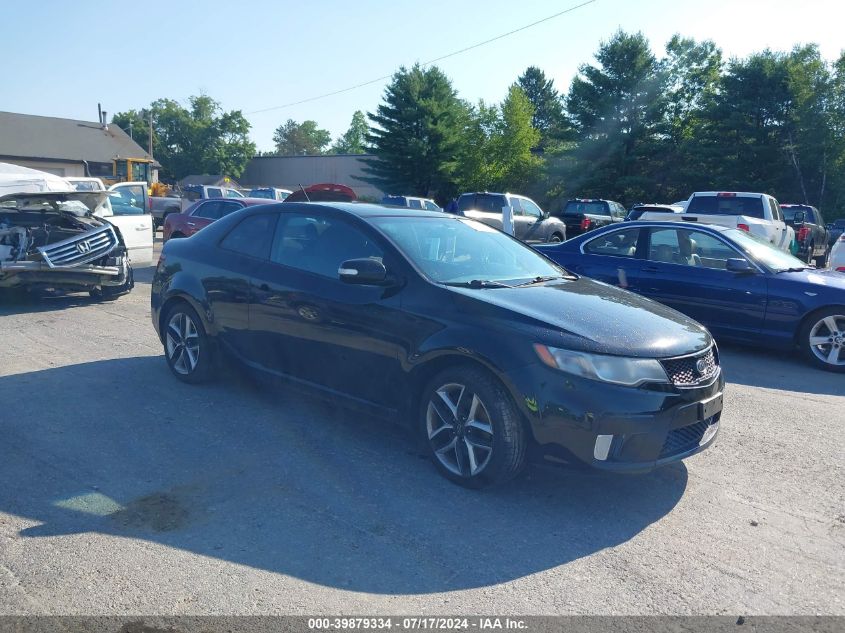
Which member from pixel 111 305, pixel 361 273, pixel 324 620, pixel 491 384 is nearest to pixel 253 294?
pixel 361 273

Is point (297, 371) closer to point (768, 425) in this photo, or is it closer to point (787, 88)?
point (768, 425)

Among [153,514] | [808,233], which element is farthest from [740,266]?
[808,233]

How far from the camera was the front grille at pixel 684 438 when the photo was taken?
163 inches

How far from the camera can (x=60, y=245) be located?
1046cm

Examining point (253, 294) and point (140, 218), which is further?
point (140, 218)

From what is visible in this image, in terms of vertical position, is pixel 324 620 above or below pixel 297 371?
below

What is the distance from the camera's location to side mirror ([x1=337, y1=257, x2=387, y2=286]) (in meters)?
4.70

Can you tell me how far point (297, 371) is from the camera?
5.36 metres

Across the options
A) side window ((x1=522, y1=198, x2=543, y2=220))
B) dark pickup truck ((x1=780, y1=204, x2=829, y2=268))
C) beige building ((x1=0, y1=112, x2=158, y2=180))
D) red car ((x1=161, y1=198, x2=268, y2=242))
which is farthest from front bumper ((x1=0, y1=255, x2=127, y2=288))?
beige building ((x1=0, y1=112, x2=158, y2=180))

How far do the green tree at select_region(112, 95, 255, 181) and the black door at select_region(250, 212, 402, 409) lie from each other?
72.7 meters

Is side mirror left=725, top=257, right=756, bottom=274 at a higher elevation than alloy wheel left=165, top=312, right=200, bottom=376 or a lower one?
higher

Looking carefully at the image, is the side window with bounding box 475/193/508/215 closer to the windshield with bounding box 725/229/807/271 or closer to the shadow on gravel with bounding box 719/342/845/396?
the windshield with bounding box 725/229/807/271

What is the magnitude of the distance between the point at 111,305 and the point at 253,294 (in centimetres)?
646

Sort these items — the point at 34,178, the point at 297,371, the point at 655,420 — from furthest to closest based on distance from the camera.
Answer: the point at 34,178 < the point at 297,371 < the point at 655,420
